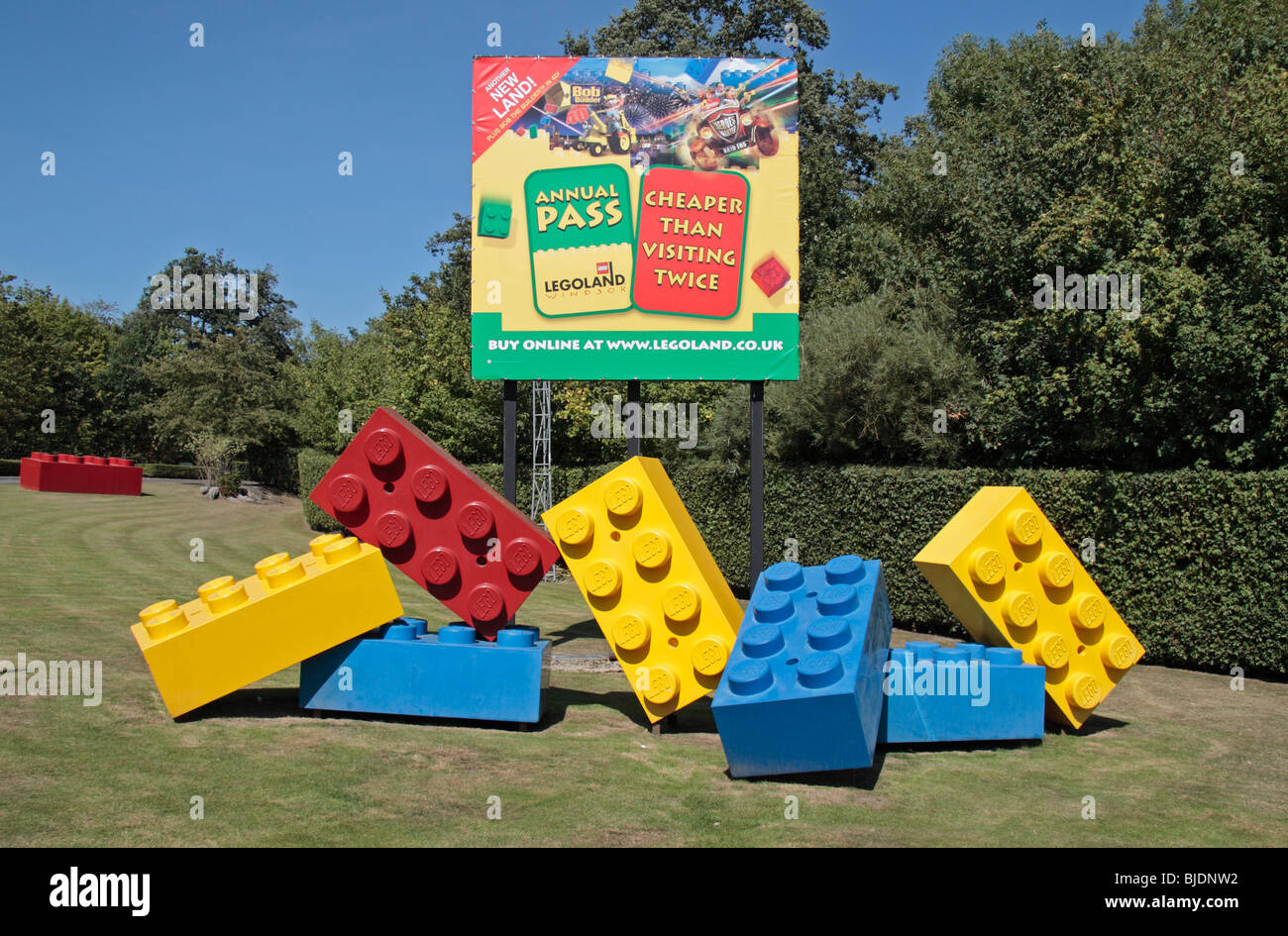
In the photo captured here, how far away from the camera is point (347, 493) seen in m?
9.45

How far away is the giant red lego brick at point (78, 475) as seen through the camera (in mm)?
31375

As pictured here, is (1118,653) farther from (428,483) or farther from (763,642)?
(428,483)

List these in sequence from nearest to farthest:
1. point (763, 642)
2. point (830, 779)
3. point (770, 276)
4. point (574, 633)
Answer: point (763, 642), point (830, 779), point (770, 276), point (574, 633)

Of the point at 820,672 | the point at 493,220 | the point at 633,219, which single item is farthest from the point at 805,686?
the point at 493,220

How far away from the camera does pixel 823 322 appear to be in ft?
70.6

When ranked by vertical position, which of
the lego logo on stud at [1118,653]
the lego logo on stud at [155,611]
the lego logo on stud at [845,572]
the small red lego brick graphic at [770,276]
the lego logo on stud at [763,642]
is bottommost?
the lego logo on stud at [1118,653]

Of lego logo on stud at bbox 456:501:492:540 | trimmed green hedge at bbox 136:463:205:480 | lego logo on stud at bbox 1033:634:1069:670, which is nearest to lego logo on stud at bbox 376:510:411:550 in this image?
lego logo on stud at bbox 456:501:492:540

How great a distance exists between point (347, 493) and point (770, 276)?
673cm

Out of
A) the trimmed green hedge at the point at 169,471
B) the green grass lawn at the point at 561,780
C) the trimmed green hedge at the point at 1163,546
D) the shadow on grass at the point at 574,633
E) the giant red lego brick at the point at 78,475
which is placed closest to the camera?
the green grass lawn at the point at 561,780

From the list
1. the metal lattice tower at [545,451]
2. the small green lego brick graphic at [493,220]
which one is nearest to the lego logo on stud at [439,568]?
the small green lego brick graphic at [493,220]

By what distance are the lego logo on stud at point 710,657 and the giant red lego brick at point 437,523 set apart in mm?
1693

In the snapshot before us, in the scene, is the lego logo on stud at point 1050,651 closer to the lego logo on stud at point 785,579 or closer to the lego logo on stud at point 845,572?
the lego logo on stud at point 845,572

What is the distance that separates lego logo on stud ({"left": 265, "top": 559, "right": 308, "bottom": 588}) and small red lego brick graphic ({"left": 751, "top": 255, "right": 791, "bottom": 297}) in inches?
291
